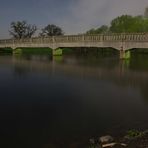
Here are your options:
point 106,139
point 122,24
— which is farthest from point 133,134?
point 122,24

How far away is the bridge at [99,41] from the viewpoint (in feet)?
101

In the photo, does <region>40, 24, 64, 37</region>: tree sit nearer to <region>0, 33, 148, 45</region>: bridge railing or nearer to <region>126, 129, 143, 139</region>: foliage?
<region>0, 33, 148, 45</region>: bridge railing

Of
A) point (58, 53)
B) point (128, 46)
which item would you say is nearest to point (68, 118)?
point (128, 46)

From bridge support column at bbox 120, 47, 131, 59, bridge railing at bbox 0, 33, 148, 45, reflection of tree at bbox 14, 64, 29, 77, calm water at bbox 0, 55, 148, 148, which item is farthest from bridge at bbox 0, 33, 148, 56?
calm water at bbox 0, 55, 148, 148

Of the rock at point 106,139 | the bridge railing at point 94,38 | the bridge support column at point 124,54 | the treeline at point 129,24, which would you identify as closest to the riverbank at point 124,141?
the rock at point 106,139

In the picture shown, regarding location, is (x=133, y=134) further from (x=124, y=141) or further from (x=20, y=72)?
(x=20, y=72)

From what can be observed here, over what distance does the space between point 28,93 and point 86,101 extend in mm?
3492

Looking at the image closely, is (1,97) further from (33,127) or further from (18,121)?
(33,127)

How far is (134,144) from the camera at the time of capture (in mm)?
6590

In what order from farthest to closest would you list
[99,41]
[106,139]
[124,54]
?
1. [99,41]
2. [124,54]
3. [106,139]

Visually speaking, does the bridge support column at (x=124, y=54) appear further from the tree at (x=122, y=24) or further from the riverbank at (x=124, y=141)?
the riverbank at (x=124, y=141)

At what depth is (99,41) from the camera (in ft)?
113

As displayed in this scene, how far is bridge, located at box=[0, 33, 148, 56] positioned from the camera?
1209 inches

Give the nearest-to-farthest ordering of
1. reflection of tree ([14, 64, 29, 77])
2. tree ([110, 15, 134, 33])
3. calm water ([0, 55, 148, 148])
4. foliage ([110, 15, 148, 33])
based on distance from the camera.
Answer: calm water ([0, 55, 148, 148]) → reflection of tree ([14, 64, 29, 77]) → foliage ([110, 15, 148, 33]) → tree ([110, 15, 134, 33])
